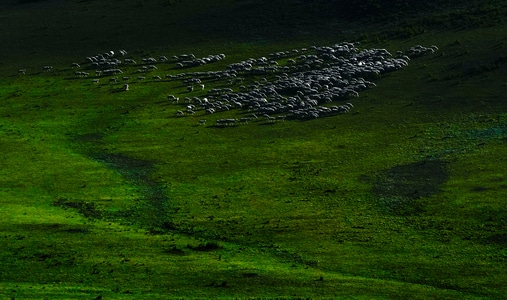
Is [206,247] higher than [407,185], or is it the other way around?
[407,185]

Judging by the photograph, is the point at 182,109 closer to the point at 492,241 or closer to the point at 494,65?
the point at 494,65

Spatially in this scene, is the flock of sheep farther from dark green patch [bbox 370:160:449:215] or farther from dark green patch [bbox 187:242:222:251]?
dark green patch [bbox 187:242:222:251]

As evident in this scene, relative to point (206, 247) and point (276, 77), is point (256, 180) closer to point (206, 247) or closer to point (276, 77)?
point (206, 247)

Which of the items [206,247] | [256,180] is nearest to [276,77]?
[256,180]

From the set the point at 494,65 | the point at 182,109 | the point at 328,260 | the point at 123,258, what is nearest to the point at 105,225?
the point at 123,258

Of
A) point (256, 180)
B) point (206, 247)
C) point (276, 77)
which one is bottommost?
point (206, 247)

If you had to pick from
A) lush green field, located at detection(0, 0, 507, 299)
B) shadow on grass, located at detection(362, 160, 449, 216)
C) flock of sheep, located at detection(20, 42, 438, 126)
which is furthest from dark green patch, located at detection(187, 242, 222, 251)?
flock of sheep, located at detection(20, 42, 438, 126)
